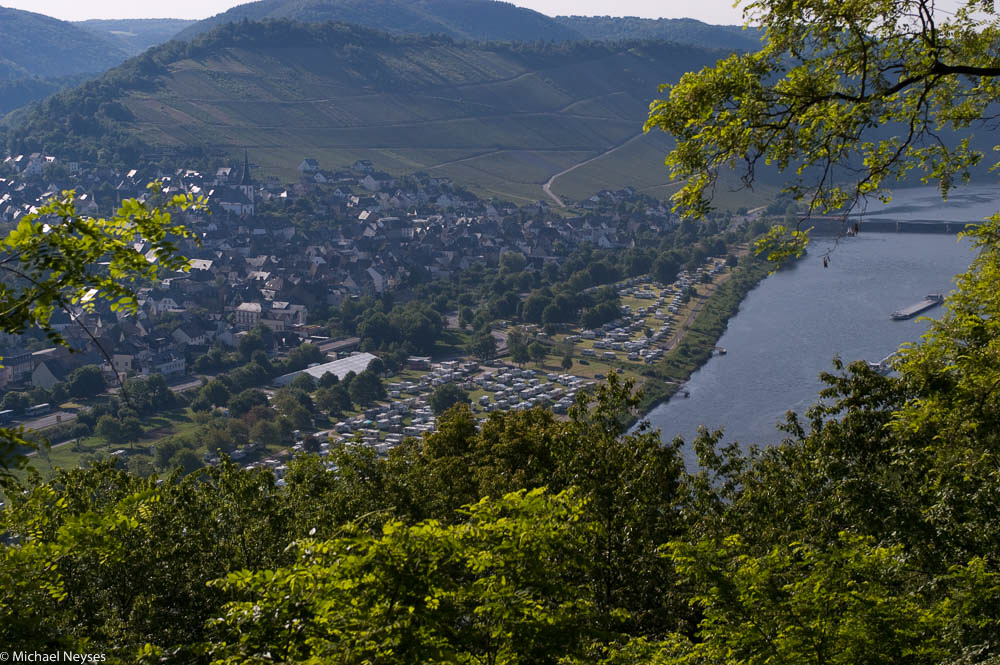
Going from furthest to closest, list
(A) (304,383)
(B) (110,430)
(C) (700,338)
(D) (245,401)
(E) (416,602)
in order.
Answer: (C) (700,338) → (A) (304,383) → (D) (245,401) → (B) (110,430) → (E) (416,602)

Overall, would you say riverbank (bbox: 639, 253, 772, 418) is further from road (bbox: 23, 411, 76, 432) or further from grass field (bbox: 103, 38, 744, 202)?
grass field (bbox: 103, 38, 744, 202)

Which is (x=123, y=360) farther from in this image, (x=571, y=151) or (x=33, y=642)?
(x=571, y=151)

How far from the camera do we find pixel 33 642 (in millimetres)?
3691

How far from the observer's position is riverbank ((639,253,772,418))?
34.7 meters

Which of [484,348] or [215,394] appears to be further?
[484,348]

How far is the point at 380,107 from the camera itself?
351 ft

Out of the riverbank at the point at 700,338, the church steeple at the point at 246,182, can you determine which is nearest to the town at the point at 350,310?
the church steeple at the point at 246,182

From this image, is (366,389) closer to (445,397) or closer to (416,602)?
(445,397)

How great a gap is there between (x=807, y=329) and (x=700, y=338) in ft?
15.7

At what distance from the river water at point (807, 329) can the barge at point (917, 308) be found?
46 centimetres

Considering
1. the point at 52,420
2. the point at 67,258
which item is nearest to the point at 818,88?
the point at 67,258

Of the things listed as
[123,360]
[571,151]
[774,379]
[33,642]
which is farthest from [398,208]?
[33,642]

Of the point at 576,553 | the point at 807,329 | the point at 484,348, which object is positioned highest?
the point at 576,553

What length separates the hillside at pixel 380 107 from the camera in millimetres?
89438
